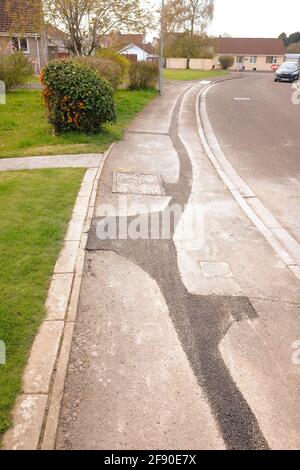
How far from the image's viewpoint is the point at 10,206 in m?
6.17

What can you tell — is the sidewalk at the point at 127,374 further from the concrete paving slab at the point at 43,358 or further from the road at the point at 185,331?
the concrete paving slab at the point at 43,358

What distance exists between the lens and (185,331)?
379cm

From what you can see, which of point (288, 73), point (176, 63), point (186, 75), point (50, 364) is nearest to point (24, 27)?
point (186, 75)

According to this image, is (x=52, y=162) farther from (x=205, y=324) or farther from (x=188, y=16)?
(x=188, y=16)

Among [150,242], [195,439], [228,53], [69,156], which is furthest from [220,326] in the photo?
[228,53]

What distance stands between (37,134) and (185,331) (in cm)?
962

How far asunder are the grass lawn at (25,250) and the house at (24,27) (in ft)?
50.6

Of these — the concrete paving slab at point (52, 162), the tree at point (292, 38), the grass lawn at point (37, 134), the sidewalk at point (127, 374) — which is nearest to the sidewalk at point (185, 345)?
the sidewalk at point (127, 374)

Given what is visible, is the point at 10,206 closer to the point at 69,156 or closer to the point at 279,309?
the point at 69,156

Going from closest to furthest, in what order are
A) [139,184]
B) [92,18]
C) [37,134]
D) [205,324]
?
1. [205,324]
2. [139,184]
3. [37,134]
4. [92,18]

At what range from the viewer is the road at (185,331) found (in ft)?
9.32

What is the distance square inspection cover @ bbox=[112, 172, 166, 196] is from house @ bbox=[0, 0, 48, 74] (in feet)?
48.6
